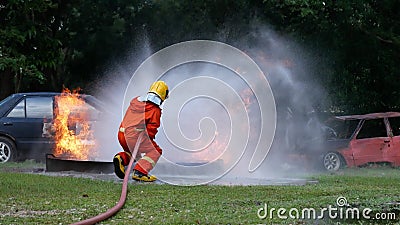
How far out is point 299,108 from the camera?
20.8 meters

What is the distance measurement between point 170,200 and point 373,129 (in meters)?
10.6

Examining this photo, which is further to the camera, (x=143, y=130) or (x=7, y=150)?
(x=7, y=150)

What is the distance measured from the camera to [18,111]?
18266mm

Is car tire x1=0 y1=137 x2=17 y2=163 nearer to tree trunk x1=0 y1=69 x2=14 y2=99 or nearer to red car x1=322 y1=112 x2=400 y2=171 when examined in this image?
red car x1=322 y1=112 x2=400 y2=171

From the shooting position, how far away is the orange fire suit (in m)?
12.5

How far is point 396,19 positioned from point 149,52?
303 inches

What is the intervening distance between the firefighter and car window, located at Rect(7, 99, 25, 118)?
6.22 meters

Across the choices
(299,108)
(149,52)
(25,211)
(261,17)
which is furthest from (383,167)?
(25,211)

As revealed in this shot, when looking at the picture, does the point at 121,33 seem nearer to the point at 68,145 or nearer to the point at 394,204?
the point at 68,145

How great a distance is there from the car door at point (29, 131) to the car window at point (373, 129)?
7.41m

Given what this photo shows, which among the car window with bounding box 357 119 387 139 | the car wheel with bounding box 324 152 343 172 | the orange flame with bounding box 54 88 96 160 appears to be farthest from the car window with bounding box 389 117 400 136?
the orange flame with bounding box 54 88 96 160

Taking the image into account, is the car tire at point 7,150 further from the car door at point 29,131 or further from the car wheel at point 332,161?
the car wheel at point 332,161

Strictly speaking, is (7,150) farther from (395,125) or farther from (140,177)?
(395,125)

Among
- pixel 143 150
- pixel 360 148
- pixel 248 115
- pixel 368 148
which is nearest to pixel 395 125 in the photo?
pixel 368 148
